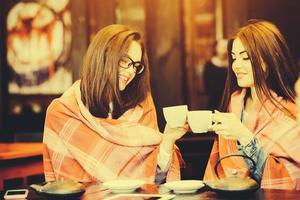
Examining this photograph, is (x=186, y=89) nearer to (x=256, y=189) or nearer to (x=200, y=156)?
(x=200, y=156)

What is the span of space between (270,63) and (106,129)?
86 cm

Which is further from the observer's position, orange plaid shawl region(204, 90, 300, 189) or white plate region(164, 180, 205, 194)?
orange plaid shawl region(204, 90, 300, 189)

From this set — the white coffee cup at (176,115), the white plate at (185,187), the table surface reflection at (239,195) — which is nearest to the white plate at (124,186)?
the table surface reflection at (239,195)

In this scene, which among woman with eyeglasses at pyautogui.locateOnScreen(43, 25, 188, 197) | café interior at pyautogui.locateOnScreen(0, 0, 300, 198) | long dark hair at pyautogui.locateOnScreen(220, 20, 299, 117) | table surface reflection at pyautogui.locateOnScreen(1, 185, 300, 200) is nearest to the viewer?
table surface reflection at pyautogui.locateOnScreen(1, 185, 300, 200)

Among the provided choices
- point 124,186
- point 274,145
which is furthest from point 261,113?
point 124,186

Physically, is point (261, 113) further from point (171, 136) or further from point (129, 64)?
point (129, 64)

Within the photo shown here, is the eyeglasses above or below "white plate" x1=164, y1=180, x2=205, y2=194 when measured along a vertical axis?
above

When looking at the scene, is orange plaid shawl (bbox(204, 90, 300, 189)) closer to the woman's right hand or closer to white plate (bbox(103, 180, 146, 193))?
the woman's right hand

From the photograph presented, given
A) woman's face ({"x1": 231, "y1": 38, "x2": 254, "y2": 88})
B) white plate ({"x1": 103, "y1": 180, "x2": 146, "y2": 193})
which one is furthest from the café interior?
white plate ({"x1": 103, "y1": 180, "x2": 146, "y2": 193})

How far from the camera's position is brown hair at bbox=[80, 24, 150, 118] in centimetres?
263

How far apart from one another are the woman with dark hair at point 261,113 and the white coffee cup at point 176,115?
0.14 meters

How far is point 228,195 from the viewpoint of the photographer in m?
1.85

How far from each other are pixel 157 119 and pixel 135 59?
1.17 ft

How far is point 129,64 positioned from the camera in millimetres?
2645
